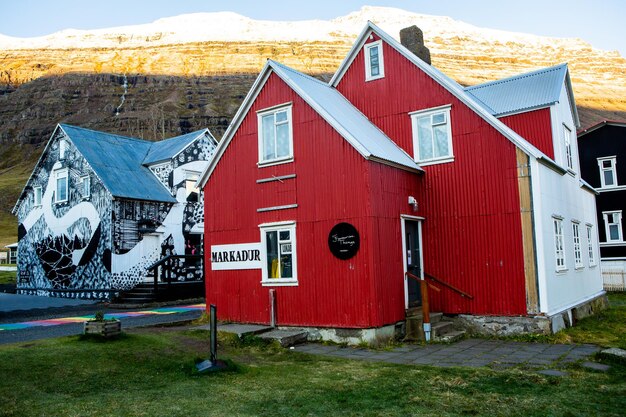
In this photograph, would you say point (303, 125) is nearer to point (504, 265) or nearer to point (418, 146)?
point (418, 146)

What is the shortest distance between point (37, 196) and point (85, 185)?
5346 millimetres

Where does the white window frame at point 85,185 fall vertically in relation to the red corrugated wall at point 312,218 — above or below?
above

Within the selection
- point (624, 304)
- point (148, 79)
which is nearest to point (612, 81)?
point (148, 79)

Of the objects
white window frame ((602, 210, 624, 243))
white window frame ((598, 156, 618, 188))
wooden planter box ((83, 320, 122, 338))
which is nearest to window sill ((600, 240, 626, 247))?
white window frame ((602, 210, 624, 243))

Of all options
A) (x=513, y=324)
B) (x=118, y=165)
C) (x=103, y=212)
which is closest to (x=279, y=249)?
(x=513, y=324)

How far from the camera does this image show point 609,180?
3209 centimetres

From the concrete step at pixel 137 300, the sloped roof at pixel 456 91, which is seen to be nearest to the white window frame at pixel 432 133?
the sloped roof at pixel 456 91

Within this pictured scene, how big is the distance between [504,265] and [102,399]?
34.5 ft

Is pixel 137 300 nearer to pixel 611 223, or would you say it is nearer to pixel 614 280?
pixel 614 280

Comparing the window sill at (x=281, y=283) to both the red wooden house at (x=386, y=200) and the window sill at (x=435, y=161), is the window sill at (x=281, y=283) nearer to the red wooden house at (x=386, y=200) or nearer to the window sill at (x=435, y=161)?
the red wooden house at (x=386, y=200)

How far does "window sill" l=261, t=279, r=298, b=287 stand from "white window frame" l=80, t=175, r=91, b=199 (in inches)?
651

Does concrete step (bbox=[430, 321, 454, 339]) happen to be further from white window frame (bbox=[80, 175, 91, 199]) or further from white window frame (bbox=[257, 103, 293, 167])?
white window frame (bbox=[80, 175, 91, 199])

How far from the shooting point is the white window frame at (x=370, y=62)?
17391 millimetres

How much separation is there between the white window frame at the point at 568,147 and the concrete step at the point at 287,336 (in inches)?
418
